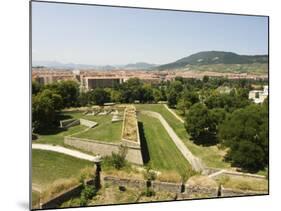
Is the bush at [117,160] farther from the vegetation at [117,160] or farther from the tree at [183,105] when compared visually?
the tree at [183,105]

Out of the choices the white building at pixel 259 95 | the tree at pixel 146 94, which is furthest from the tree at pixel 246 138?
the tree at pixel 146 94

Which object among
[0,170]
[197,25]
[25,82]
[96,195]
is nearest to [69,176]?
[96,195]

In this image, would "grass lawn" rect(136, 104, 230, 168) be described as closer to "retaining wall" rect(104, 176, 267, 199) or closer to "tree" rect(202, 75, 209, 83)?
"retaining wall" rect(104, 176, 267, 199)

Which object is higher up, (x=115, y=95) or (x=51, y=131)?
(x=115, y=95)

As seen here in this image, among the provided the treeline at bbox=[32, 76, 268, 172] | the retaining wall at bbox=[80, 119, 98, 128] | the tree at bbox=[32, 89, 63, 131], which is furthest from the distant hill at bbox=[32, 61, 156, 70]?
the retaining wall at bbox=[80, 119, 98, 128]

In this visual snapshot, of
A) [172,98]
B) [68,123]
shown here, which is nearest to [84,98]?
[68,123]

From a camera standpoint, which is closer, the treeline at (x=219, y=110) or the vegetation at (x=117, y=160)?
the vegetation at (x=117, y=160)

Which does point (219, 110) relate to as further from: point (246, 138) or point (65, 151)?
point (65, 151)
